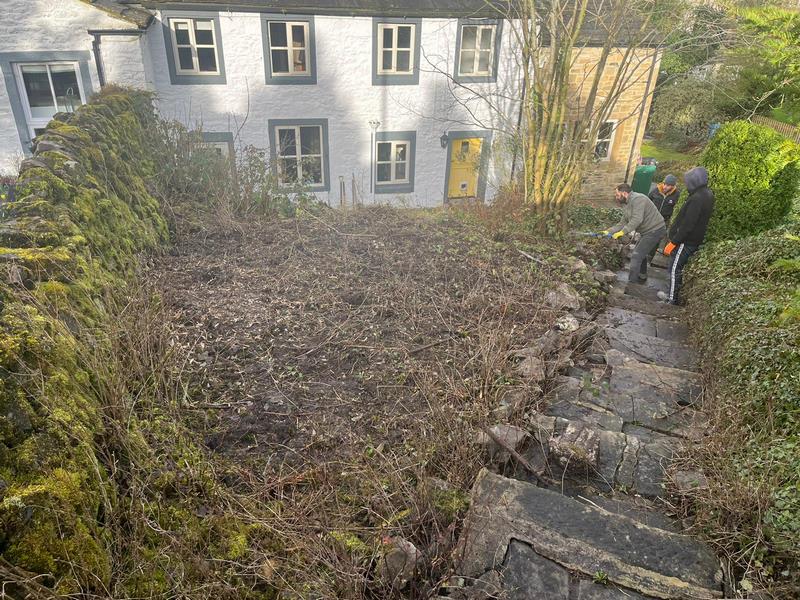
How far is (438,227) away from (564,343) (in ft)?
13.0

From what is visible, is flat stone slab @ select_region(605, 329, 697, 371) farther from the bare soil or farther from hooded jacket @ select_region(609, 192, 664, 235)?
hooded jacket @ select_region(609, 192, 664, 235)

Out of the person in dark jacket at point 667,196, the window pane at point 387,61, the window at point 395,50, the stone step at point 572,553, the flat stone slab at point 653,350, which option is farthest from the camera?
the window pane at point 387,61

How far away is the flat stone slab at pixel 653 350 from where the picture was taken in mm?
5949

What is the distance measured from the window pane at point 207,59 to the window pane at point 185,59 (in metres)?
0.20

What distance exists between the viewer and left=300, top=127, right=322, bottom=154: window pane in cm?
1458

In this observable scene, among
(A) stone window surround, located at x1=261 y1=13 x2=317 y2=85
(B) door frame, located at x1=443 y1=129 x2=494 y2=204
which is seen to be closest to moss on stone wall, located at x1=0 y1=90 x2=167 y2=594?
(A) stone window surround, located at x1=261 y1=13 x2=317 y2=85

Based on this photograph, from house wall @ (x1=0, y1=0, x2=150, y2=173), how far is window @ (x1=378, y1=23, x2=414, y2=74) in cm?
603

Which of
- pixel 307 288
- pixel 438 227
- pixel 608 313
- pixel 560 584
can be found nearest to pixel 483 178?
pixel 438 227

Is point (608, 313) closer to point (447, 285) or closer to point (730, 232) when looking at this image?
point (447, 285)

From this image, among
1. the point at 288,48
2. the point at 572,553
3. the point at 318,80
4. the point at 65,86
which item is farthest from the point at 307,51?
the point at 572,553

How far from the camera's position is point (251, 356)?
5031mm

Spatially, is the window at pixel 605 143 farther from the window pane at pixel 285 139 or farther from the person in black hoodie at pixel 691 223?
the window pane at pixel 285 139

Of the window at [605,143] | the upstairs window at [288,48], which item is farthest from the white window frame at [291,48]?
the window at [605,143]

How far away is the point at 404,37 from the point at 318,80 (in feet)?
8.60
